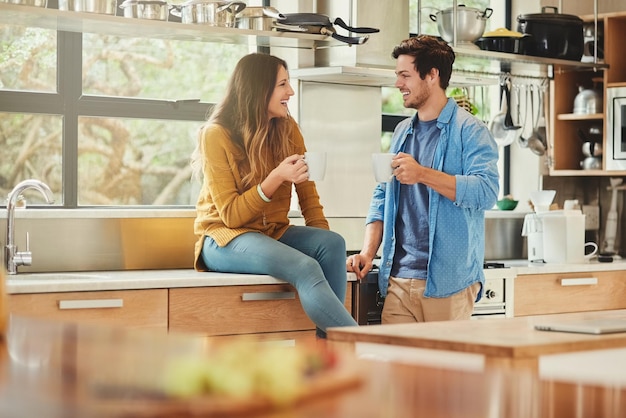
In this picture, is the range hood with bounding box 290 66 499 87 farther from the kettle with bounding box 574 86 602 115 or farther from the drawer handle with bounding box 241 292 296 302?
the drawer handle with bounding box 241 292 296 302

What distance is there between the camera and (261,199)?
3357 millimetres

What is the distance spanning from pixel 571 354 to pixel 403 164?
4.95 feet

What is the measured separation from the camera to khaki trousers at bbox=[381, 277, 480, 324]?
11.6 feet

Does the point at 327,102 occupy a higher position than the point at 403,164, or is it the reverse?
the point at 327,102

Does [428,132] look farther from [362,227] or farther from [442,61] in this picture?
[362,227]

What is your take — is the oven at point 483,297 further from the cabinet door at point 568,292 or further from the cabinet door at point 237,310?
the cabinet door at point 237,310

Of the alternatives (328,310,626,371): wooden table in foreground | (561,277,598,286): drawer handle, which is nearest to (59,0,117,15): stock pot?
(328,310,626,371): wooden table in foreground

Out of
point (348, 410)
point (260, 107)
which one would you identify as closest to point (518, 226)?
point (260, 107)

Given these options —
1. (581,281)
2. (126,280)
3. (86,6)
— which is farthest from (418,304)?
(86,6)

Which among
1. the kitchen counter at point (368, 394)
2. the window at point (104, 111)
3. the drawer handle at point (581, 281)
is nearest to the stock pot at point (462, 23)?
the window at point (104, 111)

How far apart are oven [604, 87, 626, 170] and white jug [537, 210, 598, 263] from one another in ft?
1.13

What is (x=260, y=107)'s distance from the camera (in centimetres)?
355

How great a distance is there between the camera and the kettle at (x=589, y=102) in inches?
199

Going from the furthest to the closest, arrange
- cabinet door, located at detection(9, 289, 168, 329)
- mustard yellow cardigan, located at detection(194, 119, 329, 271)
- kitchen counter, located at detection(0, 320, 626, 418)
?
mustard yellow cardigan, located at detection(194, 119, 329, 271), cabinet door, located at detection(9, 289, 168, 329), kitchen counter, located at detection(0, 320, 626, 418)
